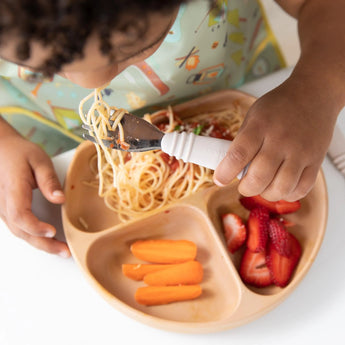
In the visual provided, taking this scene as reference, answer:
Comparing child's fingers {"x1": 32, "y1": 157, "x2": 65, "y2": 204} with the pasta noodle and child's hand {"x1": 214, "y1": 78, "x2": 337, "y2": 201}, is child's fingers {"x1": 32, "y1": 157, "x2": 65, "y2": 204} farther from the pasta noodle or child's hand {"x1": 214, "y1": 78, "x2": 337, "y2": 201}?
child's hand {"x1": 214, "y1": 78, "x2": 337, "y2": 201}

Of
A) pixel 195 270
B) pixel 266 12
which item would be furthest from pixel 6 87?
pixel 266 12

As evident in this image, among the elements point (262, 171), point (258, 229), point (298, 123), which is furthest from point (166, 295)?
point (298, 123)

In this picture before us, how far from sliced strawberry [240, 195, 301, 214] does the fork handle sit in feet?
0.81

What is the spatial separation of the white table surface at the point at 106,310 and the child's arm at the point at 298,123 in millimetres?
228

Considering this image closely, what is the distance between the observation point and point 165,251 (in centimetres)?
92

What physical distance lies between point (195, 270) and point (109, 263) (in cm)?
22

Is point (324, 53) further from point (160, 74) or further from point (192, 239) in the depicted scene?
point (192, 239)

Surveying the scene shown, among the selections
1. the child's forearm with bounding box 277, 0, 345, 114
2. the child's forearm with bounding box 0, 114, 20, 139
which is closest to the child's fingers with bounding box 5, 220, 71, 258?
the child's forearm with bounding box 0, 114, 20, 139

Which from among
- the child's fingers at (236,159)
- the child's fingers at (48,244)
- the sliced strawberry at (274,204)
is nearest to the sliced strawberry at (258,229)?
the sliced strawberry at (274,204)

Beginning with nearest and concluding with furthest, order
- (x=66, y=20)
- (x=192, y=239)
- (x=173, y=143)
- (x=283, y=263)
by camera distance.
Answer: (x=66, y=20), (x=173, y=143), (x=283, y=263), (x=192, y=239)

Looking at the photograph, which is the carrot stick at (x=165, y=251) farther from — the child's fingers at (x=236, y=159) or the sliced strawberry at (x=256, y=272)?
the child's fingers at (x=236, y=159)

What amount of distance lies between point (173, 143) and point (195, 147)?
4 cm

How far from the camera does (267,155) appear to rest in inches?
29.2

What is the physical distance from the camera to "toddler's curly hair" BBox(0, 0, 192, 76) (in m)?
0.36
